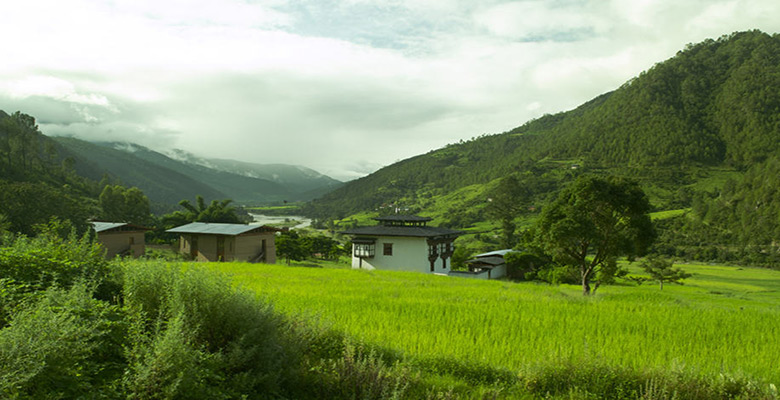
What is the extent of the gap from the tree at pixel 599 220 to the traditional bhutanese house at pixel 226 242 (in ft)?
89.7

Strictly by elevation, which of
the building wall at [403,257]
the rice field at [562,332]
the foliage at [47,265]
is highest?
the foliage at [47,265]

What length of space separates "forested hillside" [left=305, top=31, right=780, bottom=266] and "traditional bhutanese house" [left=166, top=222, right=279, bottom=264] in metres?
77.2

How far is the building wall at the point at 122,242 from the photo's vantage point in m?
36.0

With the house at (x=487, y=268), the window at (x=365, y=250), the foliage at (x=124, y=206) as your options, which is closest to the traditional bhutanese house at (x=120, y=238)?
the window at (x=365, y=250)

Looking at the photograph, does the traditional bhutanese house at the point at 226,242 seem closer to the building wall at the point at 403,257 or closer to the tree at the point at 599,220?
the building wall at the point at 403,257

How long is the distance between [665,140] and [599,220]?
138 m

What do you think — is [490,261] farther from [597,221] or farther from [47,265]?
[47,265]

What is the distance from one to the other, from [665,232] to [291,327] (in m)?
106

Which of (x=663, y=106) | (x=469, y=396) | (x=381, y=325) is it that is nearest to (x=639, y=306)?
(x=381, y=325)

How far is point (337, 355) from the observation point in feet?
19.4

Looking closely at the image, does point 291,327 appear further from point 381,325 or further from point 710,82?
point 710,82

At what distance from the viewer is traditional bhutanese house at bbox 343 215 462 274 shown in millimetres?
41719

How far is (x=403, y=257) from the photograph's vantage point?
139 ft

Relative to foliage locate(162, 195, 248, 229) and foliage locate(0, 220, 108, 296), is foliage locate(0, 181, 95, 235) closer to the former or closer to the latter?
foliage locate(162, 195, 248, 229)
